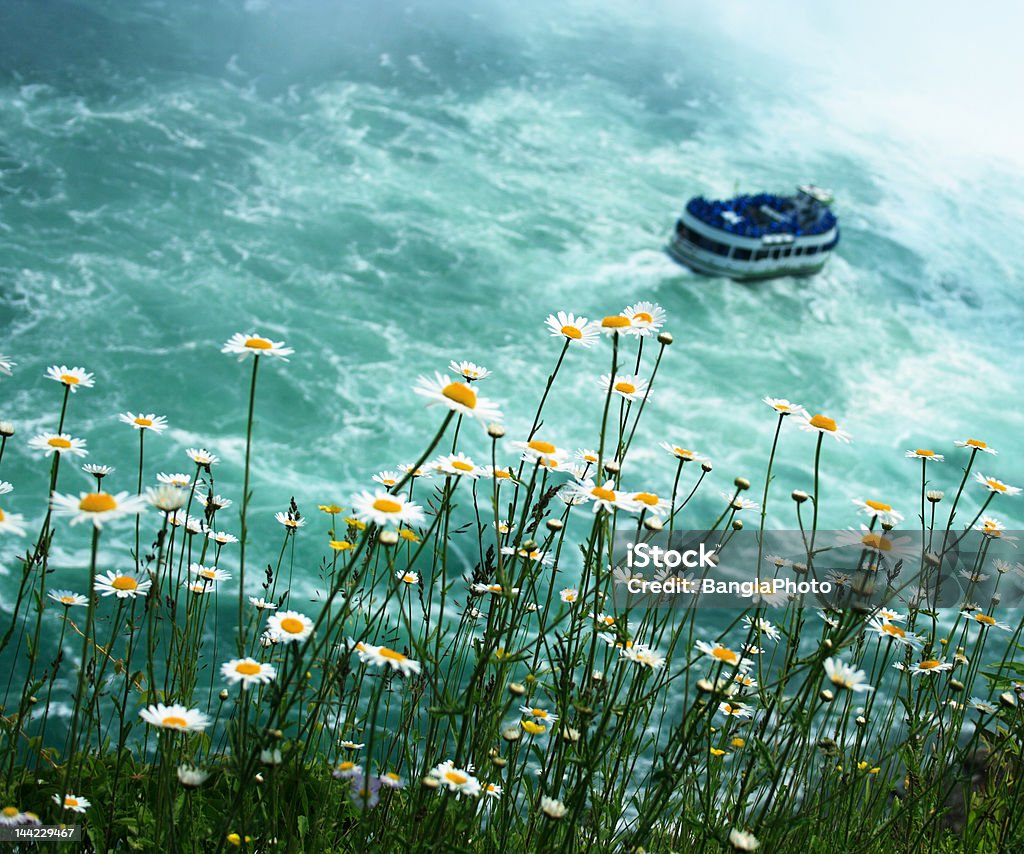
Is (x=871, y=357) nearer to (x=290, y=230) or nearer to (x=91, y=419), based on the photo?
(x=290, y=230)

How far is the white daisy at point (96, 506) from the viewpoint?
5.44 feet

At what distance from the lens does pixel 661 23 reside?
42.8m

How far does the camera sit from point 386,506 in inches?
75.0

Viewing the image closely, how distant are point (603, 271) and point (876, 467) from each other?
23.0 feet

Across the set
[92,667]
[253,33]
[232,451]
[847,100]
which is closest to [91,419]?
[232,451]

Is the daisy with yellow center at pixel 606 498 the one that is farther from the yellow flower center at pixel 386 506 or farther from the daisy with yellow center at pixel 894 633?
the daisy with yellow center at pixel 894 633

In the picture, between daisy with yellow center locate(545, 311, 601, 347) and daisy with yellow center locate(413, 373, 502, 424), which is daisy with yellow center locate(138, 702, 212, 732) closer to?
daisy with yellow center locate(413, 373, 502, 424)

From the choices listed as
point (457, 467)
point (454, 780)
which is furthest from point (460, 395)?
point (454, 780)

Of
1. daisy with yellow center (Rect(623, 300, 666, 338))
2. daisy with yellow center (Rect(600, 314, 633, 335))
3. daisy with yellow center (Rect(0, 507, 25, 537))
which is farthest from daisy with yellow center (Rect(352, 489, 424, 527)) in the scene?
daisy with yellow center (Rect(623, 300, 666, 338))

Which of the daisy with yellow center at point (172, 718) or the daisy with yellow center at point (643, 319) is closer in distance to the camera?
the daisy with yellow center at point (172, 718)

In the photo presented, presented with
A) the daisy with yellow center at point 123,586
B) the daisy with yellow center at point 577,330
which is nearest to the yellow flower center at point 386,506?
the daisy with yellow center at point 123,586

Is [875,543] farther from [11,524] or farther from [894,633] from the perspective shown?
[11,524]

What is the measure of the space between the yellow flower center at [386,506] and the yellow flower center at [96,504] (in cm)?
45

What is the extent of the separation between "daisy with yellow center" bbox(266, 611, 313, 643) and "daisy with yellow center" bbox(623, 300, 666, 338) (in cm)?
103
